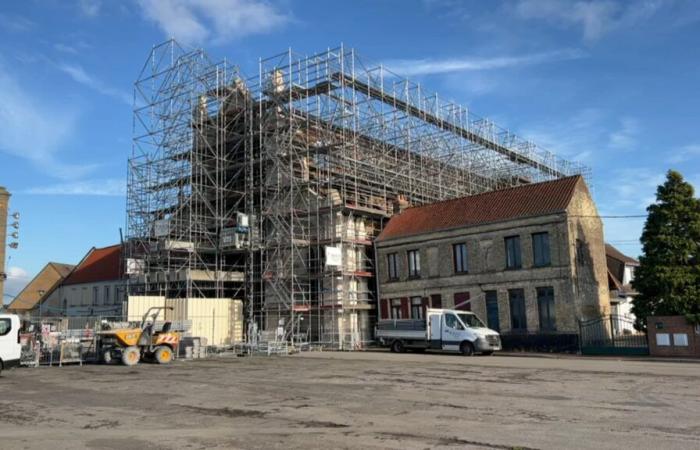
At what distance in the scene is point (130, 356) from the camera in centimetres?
2658

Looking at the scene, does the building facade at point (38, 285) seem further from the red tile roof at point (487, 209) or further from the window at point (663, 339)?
the window at point (663, 339)

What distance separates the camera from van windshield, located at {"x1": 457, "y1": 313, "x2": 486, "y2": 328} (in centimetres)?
3045

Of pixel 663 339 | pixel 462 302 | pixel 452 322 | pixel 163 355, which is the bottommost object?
pixel 163 355

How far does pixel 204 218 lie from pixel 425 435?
32878 millimetres

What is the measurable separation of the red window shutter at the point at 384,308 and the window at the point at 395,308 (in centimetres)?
36

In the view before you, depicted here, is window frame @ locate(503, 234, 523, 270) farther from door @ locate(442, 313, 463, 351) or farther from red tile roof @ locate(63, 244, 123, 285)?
red tile roof @ locate(63, 244, 123, 285)

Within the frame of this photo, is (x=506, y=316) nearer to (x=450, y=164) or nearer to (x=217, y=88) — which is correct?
(x=450, y=164)

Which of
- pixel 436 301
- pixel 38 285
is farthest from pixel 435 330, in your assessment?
pixel 38 285

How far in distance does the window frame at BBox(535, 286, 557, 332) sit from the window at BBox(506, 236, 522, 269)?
1850 mm

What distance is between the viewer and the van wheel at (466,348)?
2984 cm

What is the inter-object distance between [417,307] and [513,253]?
6.99m

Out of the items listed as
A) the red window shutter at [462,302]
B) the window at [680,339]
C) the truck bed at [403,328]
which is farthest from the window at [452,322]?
the window at [680,339]

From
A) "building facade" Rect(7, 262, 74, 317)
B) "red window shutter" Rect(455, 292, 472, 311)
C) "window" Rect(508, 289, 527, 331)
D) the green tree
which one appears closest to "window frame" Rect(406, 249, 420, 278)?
"red window shutter" Rect(455, 292, 472, 311)

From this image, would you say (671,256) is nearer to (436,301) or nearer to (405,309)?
(436,301)
